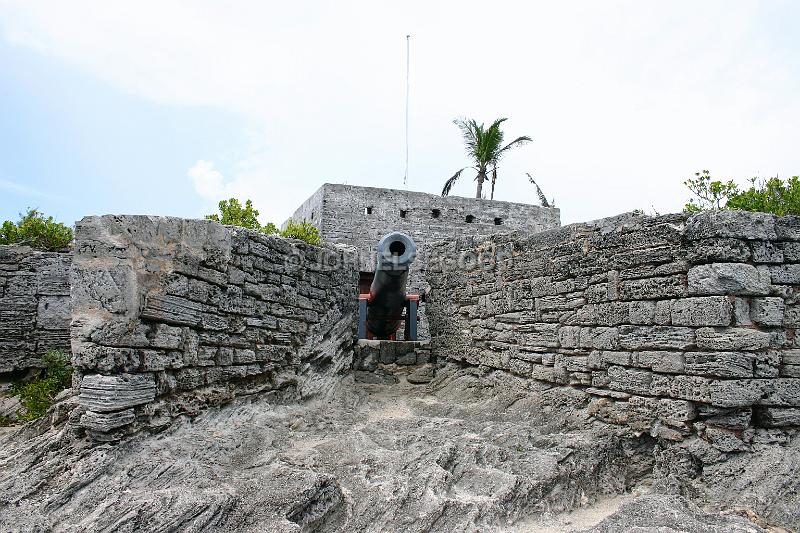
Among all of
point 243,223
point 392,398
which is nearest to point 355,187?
point 243,223

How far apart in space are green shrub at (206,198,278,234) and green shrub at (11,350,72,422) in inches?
207

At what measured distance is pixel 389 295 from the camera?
7.50 m

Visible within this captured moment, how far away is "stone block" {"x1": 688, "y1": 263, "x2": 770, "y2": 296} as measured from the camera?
4020 millimetres

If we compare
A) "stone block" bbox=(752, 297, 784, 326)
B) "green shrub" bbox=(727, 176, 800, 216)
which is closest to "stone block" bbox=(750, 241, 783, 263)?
"stone block" bbox=(752, 297, 784, 326)

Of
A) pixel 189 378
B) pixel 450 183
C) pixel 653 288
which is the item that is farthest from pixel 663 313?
pixel 450 183

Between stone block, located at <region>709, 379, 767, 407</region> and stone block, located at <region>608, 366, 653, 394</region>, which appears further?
stone block, located at <region>608, 366, 653, 394</region>

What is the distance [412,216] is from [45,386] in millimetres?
9776

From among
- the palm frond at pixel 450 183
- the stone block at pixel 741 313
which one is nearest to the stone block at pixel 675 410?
the stone block at pixel 741 313

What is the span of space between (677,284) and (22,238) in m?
8.89

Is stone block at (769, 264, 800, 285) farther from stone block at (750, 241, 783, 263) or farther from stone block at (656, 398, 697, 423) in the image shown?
stone block at (656, 398, 697, 423)

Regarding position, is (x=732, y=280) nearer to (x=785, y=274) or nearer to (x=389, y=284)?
(x=785, y=274)

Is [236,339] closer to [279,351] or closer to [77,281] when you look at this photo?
[279,351]

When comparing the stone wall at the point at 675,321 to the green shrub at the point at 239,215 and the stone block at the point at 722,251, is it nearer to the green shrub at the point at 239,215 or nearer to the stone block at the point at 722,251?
the stone block at the point at 722,251

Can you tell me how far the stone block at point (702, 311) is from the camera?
3988 mm
